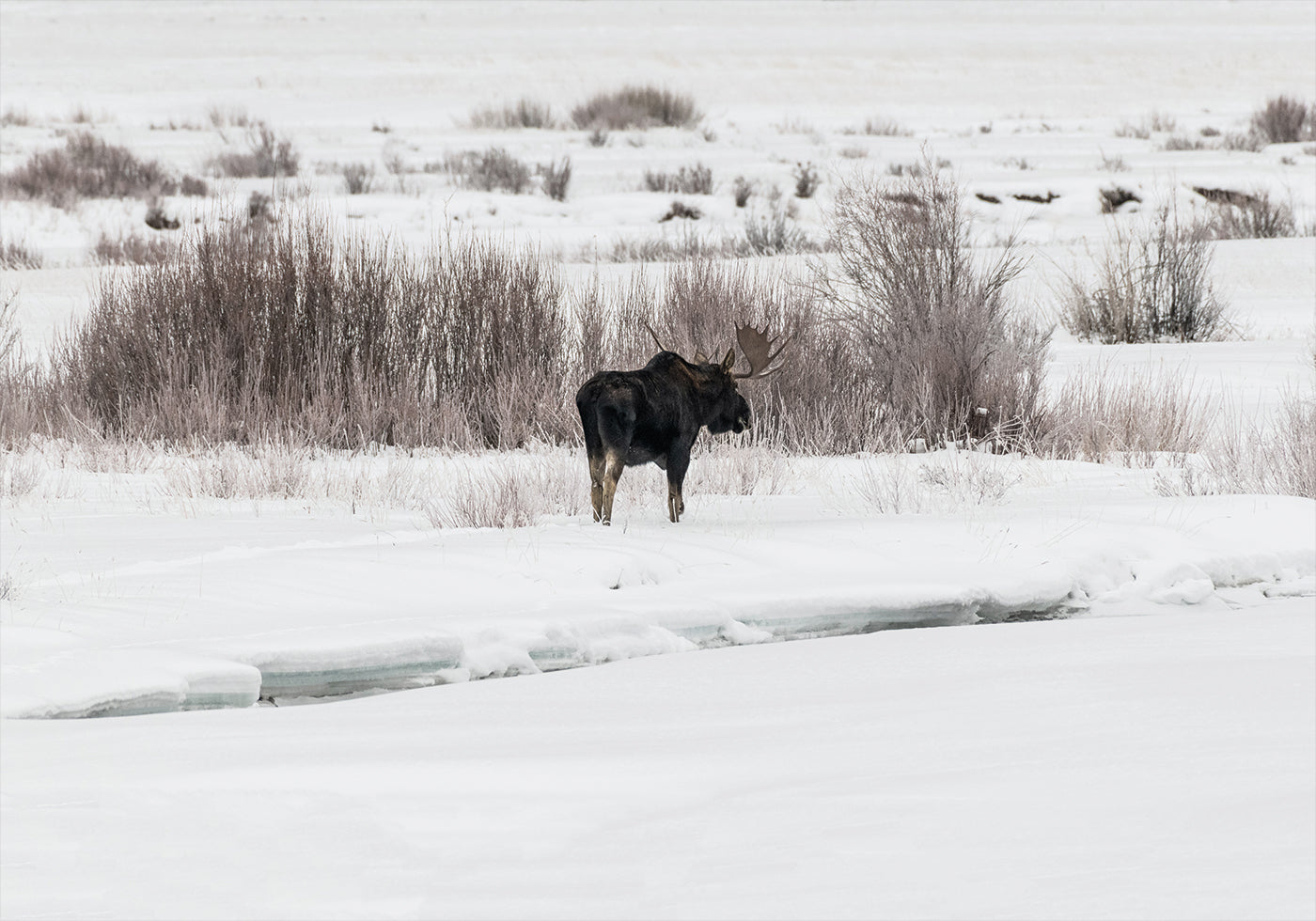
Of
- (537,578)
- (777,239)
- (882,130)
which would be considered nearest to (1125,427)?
(537,578)

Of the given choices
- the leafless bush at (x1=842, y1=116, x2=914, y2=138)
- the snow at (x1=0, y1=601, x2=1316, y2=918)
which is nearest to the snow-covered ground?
the snow at (x1=0, y1=601, x2=1316, y2=918)

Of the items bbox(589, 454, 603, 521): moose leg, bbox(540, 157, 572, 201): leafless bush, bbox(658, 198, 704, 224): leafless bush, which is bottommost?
bbox(589, 454, 603, 521): moose leg

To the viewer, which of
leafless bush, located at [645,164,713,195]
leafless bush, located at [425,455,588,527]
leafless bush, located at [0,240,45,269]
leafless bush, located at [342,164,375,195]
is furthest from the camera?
leafless bush, located at [645,164,713,195]

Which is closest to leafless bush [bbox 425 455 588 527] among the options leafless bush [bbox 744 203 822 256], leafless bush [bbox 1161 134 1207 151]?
leafless bush [bbox 744 203 822 256]

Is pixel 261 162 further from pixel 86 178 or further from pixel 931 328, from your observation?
pixel 931 328

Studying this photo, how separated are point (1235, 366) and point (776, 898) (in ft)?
35.8

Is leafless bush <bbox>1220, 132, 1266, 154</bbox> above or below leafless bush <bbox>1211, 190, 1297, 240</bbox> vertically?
above

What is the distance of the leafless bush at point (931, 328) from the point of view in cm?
1028

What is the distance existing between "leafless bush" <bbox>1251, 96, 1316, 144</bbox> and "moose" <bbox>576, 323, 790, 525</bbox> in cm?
2783

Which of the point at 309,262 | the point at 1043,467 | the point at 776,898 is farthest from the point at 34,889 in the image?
the point at 309,262

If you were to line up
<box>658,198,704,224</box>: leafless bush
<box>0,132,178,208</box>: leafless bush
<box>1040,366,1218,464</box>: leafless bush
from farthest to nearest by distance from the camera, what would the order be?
<box>0,132,178,208</box>: leafless bush → <box>658,198,704,224</box>: leafless bush → <box>1040,366,1218,464</box>: leafless bush

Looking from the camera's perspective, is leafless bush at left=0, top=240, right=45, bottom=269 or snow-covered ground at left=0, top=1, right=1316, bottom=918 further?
leafless bush at left=0, top=240, right=45, bottom=269

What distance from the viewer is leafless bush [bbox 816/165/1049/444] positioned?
1028 cm

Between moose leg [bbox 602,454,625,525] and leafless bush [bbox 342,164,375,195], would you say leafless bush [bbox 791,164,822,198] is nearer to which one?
leafless bush [bbox 342,164,375,195]
